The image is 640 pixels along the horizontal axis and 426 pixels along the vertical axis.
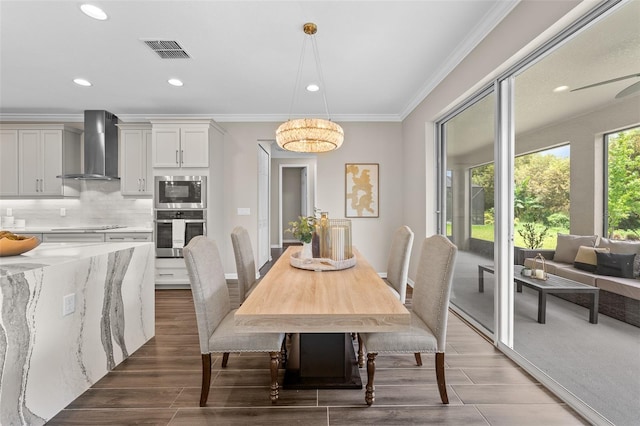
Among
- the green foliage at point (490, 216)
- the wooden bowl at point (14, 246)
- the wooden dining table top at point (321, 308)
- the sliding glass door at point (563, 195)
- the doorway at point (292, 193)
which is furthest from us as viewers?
the doorway at point (292, 193)

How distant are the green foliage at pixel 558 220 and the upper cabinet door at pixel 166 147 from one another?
416 centimetres

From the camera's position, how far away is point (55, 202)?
4.57 metres

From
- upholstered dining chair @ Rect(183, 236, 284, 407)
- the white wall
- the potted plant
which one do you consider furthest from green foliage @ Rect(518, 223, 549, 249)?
the white wall

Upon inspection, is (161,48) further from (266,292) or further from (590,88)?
(590,88)

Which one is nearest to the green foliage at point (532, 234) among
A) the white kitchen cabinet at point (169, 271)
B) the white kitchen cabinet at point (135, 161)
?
the white kitchen cabinet at point (169, 271)

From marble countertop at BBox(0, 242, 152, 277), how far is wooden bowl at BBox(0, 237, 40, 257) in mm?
33

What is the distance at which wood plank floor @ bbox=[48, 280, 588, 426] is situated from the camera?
1645 millimetres

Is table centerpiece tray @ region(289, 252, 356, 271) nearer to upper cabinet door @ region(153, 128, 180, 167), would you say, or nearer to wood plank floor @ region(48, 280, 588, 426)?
wood plank floor @ region(48, 280, 588, 426)

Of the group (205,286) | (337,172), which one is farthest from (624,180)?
(337,172)

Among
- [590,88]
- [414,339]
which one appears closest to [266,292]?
[414,339]

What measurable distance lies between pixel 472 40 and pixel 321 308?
2557mm

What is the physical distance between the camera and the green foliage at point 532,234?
2068 millimetres

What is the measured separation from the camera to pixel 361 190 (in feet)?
15.4

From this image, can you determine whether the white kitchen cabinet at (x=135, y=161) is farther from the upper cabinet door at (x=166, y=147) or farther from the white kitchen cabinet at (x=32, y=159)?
the white kitchen cabinet at (x=32, y=159)
